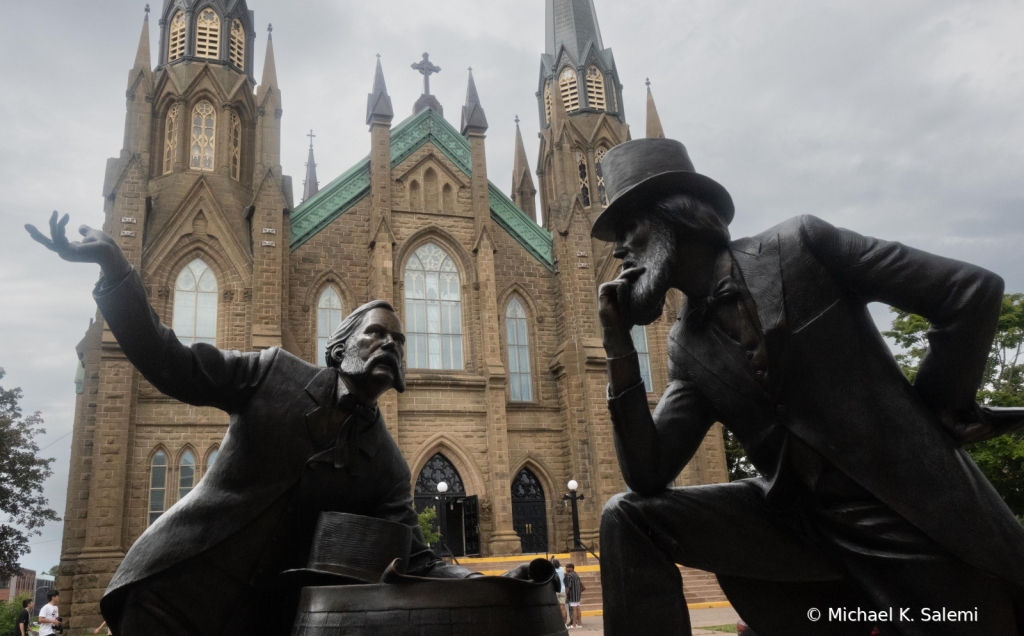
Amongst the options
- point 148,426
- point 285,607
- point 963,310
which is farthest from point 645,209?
point 148,426

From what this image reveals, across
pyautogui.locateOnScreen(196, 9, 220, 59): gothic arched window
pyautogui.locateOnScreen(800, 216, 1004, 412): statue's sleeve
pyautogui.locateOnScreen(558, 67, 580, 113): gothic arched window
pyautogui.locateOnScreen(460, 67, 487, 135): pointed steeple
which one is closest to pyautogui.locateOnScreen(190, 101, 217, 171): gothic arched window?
pyautogui.locateOnScreen(196, 9, 220, 59): gothic arched window

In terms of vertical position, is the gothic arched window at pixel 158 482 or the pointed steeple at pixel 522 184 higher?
the pointed steeple at pixel 522 184

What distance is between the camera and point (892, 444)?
1.75m

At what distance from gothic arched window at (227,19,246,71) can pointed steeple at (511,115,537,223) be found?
450 inches

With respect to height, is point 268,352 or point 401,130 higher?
point 401,130

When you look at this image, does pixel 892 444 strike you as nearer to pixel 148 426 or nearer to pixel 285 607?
pixel 285 607

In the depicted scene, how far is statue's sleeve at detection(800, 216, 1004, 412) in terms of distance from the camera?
171cm

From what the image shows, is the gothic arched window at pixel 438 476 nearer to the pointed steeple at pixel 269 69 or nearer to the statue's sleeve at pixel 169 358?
the pointed steeple at pixel 269 69

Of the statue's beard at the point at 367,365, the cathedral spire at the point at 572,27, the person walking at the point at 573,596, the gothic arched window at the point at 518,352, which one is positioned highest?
the cathedral spire at the point at 572,27

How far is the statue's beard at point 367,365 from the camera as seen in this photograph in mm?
2445

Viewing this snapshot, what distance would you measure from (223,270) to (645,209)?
20.4 m

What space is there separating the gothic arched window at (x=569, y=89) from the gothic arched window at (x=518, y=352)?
8.71m

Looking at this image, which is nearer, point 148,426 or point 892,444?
point 892,444

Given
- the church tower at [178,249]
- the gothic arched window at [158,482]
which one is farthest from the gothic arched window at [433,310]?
the gothic arched window at [158,482]
